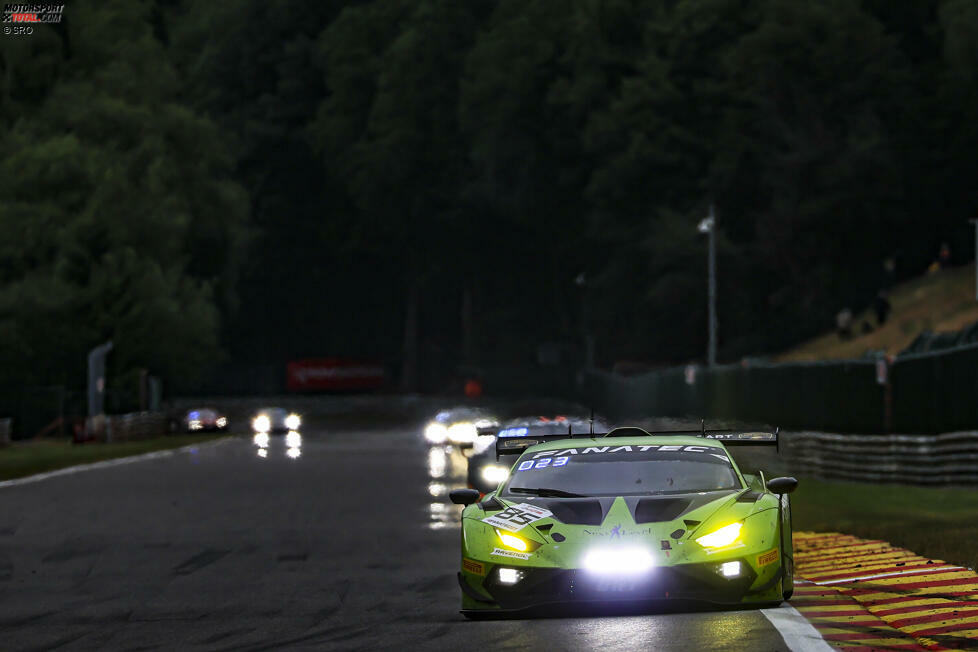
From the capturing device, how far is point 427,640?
1170cm

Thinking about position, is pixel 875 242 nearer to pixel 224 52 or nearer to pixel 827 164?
pixel 827 164

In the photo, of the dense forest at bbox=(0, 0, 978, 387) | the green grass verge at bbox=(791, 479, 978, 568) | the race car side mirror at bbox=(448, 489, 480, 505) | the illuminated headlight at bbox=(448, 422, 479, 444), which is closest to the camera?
the race car side mirror at bbox=(448, 489, 480, 505)

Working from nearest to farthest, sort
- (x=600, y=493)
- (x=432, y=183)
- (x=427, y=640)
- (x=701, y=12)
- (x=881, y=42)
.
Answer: (x=427, y=640)
(x=600, y=493)
(x=881, y=42)
(x=701, y=12)
(x=432, y=183)

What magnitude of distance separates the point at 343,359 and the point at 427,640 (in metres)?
109

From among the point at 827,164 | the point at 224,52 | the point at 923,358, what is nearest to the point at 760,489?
the point at 923,358

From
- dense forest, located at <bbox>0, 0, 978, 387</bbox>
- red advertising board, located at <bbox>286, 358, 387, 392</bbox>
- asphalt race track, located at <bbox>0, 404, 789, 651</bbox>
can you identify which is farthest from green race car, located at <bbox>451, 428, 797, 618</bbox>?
red advertising board, located at <bbox>286, 358, 387, 392</bbox>

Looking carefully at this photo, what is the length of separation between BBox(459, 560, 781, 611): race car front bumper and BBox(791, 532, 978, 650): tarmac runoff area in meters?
0.65

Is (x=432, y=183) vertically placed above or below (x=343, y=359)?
above

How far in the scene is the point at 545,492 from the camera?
12.8m

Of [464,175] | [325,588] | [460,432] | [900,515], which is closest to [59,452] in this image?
[460,432]

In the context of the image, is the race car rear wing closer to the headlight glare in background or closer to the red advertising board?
the headlight glare in background

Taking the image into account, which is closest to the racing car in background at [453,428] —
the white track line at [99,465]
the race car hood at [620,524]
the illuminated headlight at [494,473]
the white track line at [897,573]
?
the white track line at [99,465]

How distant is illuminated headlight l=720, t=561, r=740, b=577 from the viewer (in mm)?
11531

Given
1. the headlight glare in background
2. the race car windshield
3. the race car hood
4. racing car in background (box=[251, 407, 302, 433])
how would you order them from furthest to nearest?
racing car in background (box=[251, 407, 302, 433]), the race car windshield, the headlight glare in background, the race car hood
